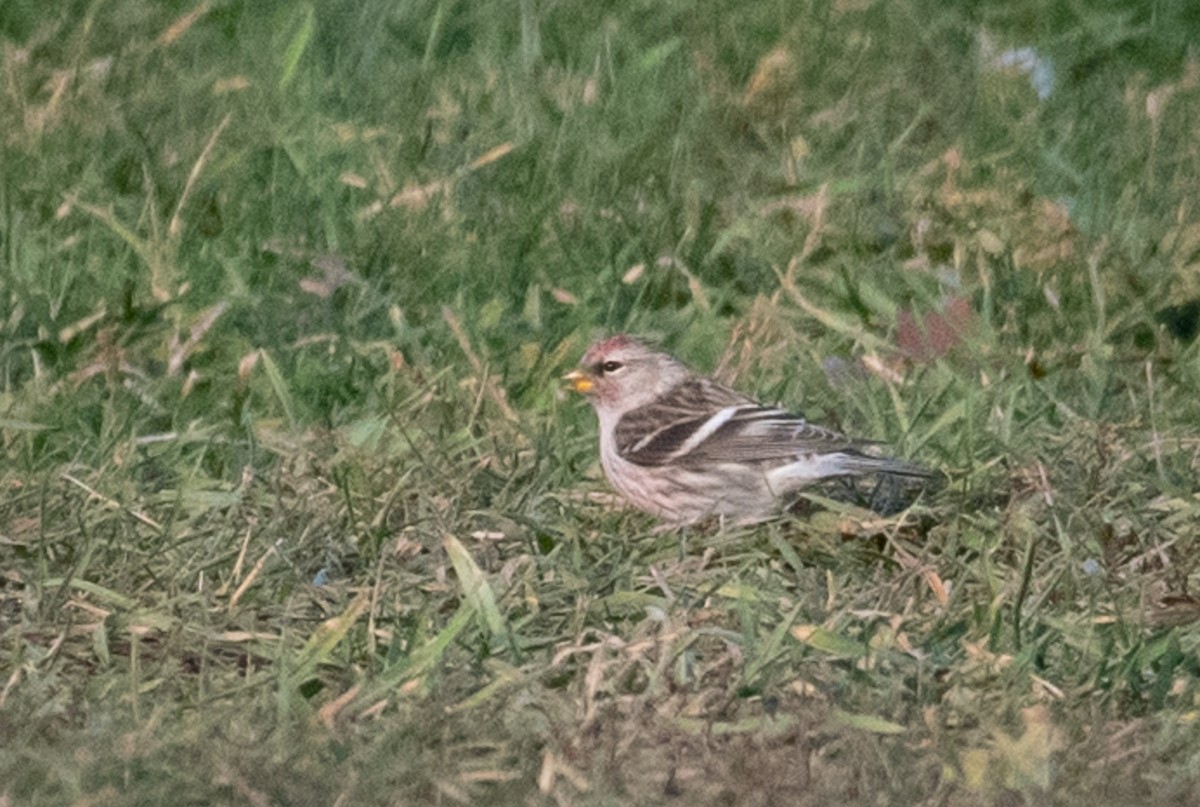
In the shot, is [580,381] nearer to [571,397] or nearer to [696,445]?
[571,397]

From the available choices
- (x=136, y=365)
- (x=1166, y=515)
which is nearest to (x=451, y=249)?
(x=136, y=365)

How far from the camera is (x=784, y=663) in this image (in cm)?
445

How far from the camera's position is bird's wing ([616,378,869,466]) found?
566cm

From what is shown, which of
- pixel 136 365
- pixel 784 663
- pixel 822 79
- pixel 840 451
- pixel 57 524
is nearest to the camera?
pixel 784 663

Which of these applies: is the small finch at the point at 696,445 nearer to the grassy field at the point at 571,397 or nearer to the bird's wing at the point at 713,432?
the bird's wing at the point at 713,432

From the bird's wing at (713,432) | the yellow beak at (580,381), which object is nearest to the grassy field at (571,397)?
the yellow beak at (580,381)

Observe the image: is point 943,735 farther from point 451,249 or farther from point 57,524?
point 451,249

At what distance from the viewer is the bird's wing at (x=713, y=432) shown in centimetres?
566

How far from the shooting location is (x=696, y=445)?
Answer: 5.96m

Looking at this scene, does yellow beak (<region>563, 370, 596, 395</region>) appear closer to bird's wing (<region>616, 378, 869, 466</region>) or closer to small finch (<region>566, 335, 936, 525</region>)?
small finch (<region>566, 335, 936, 525</region>)

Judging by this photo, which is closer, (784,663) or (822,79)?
(784,663)

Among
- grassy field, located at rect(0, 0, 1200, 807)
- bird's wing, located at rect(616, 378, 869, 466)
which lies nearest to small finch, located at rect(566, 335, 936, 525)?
bird's wing, located at rect(616, 378, 869, 466)

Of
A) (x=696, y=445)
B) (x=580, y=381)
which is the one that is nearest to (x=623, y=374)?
(x=580, y=381)

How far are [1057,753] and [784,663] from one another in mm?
622
